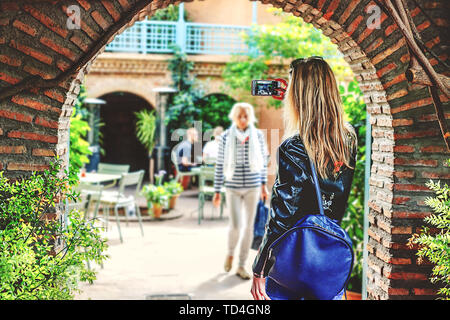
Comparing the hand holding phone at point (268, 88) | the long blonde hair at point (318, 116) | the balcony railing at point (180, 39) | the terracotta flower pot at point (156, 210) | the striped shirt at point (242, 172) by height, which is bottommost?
the terracotta flower pot at point (156, 210)

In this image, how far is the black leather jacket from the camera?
224cm

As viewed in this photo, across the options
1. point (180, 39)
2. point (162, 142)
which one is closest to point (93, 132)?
point (162, 142)

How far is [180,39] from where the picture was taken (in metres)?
13.3

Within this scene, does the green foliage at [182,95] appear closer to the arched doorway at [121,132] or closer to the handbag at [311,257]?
the arched doorway at [121,132]

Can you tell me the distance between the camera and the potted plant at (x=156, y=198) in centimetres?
854

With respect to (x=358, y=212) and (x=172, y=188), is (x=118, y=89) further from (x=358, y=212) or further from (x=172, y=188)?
(x=358, y=212)

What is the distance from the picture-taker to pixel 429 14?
127 inches

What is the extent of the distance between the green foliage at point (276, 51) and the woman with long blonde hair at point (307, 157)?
26.9ft

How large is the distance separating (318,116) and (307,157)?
216 mm

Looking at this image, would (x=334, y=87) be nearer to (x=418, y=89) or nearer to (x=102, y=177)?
(x=418, y=89)

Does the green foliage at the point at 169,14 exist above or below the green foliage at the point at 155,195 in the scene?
above

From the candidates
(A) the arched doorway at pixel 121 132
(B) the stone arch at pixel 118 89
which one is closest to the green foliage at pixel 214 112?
(B) the stone arch at pixel 118 89
